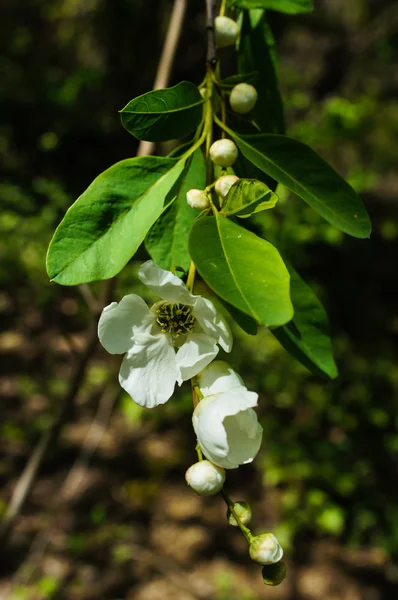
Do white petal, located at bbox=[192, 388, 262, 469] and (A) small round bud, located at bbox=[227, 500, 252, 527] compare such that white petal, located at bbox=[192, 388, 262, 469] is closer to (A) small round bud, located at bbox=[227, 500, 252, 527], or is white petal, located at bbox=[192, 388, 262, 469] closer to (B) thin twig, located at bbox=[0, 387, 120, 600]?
(A) small round bud, located at bbox=[227, 500, 252, 527]

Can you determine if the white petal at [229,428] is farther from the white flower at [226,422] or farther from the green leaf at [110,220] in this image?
the green leaf at [110,220]

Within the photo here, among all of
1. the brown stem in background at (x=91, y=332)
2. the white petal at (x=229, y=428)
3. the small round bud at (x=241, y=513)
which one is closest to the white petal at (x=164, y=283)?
the white petal at (x=229, y=428)

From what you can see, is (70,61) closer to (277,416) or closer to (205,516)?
(277,416)

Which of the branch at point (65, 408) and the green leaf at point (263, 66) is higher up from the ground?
the green leaf at point (263, 66)

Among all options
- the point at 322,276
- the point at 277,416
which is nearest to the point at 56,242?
the point at 277,416

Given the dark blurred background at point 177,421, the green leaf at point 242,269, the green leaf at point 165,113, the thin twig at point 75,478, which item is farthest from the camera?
the thin twig at point 75,478

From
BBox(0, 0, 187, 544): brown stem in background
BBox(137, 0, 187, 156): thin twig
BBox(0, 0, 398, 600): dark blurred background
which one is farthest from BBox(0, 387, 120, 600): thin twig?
BBox(137, 0, 187, 156): thin twig

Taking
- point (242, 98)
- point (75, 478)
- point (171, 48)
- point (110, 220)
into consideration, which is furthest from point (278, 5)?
point (75, 478)

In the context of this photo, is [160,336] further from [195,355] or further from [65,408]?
[65,408]
